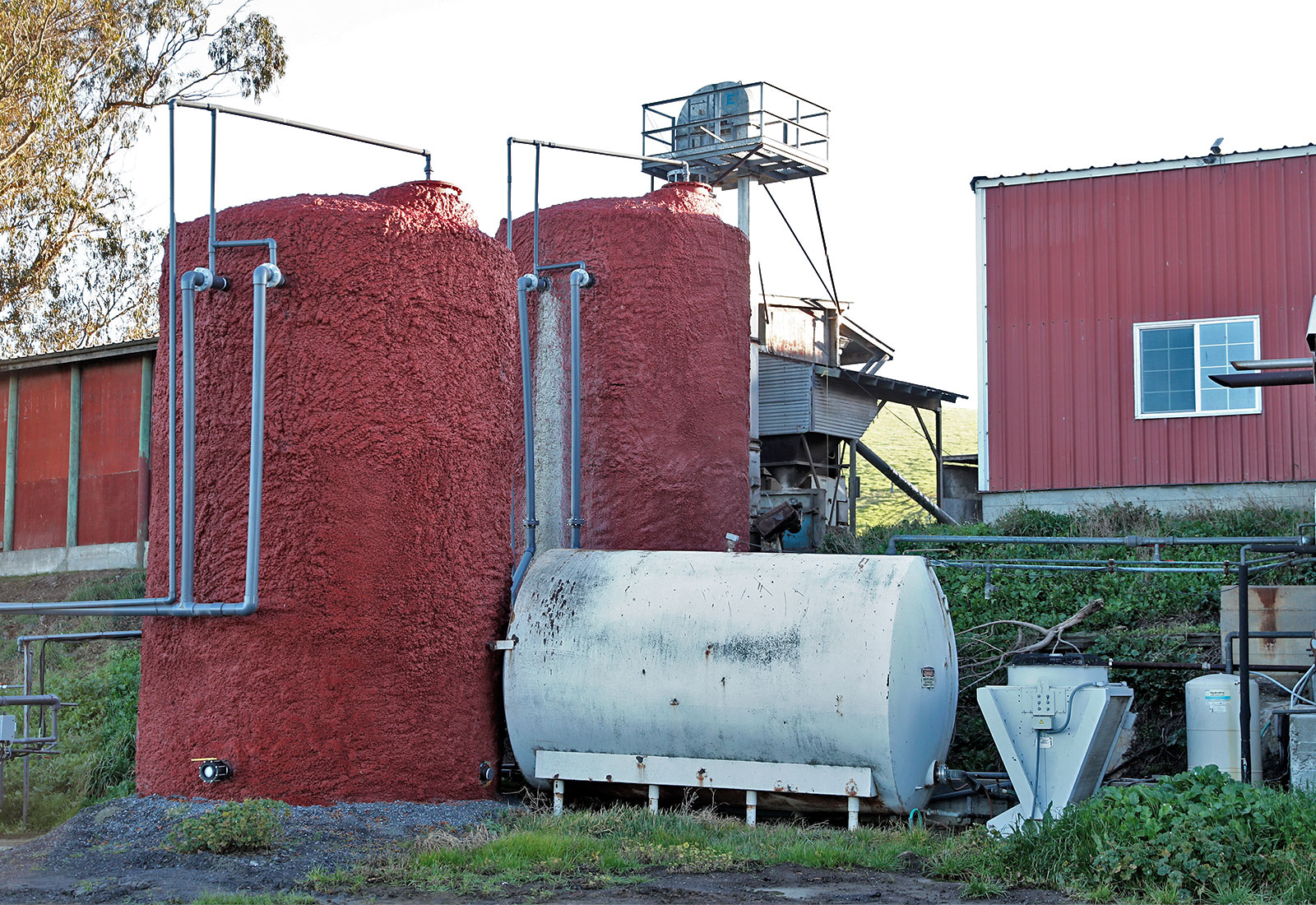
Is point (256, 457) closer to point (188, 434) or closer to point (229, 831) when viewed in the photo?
point (188, 434)

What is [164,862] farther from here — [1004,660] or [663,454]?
[1004,660]

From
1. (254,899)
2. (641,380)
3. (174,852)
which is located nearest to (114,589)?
(641,380)

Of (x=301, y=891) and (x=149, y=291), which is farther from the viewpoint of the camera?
(x=149, y=291)

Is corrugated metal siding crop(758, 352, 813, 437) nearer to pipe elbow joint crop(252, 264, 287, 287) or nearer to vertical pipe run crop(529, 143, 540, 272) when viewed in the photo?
vertical pipe run crop(529, 143, 540, 272)

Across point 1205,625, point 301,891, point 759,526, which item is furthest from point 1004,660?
point 301,891

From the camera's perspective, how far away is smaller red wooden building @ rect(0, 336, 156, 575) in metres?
20.7

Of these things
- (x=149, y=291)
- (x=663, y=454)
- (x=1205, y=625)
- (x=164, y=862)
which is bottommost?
(x=164, y=862)

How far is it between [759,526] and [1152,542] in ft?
16.4

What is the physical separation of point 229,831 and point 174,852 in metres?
0.35

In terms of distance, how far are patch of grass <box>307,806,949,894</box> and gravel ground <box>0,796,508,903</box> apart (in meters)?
0.37

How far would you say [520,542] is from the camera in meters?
11.9

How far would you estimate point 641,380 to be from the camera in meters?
12.1

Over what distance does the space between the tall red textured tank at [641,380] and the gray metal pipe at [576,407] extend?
0.41ft

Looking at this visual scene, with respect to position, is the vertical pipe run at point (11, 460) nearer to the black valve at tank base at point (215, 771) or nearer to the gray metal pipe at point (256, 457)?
the gray metal pipe at point (256, 457)
